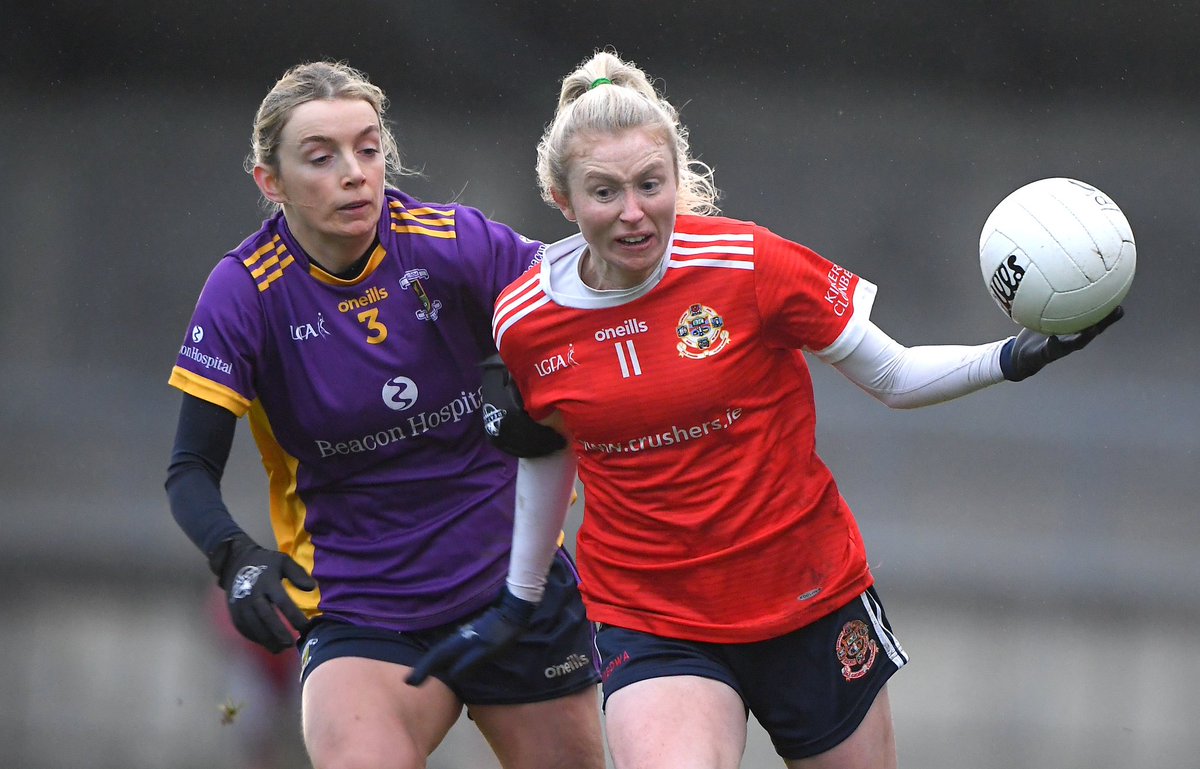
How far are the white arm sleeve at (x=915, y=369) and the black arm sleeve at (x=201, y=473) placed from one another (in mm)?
1194

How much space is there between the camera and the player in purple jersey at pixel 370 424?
9.87 feet

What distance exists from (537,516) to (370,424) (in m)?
0.40

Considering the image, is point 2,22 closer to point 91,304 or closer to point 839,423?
point 91,304

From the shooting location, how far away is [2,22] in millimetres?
Answer: 7926

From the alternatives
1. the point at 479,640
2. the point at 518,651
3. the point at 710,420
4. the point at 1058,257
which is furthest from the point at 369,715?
the point at 1058,257

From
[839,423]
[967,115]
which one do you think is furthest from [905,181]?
[839,423]

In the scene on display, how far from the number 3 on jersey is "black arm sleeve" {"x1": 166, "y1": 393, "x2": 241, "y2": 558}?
0.31 meters

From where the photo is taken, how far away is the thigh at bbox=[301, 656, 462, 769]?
282cm

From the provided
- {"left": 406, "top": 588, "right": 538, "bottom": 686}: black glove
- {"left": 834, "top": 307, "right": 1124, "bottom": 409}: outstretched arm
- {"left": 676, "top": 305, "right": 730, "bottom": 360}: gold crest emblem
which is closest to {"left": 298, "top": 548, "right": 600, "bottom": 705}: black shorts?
{"left": 406, "top": 588, "right": 538, "bottom": 686}: black glove

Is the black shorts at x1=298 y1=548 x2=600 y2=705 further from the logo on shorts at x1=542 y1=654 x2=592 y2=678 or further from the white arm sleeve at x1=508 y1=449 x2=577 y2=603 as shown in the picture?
the white arm sleeve at x1=508 y1=449 x2=577 y2=603

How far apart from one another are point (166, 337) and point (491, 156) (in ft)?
6.15

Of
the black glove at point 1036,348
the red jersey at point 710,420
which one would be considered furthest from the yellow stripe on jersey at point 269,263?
the black glove at point 1036,348

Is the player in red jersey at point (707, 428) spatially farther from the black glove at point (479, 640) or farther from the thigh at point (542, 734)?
the thigh at point (542, 734)

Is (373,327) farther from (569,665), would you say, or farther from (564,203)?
(569,665)
